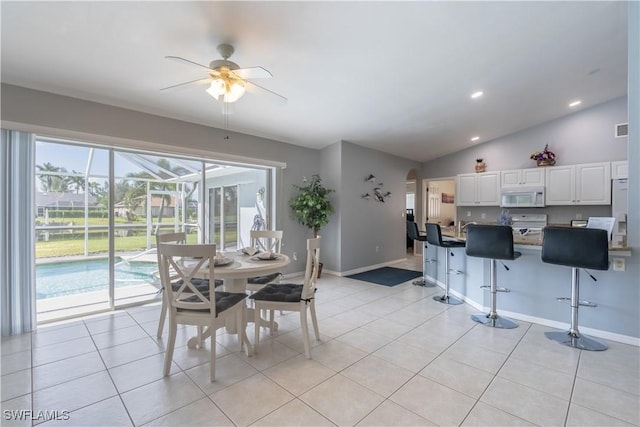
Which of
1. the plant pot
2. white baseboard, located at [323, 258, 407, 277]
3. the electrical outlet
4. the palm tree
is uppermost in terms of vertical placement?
the plant pot

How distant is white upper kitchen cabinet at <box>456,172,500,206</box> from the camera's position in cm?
604

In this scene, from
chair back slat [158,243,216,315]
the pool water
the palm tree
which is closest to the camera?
chair back slat [158,243,216,315]

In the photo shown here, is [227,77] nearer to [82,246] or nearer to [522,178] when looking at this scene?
[82,246]

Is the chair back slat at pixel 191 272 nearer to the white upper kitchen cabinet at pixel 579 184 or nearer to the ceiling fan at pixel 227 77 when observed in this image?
the ceiling fan at pixel 227 77

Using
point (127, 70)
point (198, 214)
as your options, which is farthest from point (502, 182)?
point (127, 70)

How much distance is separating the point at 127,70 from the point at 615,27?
4830mm

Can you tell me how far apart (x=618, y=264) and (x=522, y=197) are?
3.24 m

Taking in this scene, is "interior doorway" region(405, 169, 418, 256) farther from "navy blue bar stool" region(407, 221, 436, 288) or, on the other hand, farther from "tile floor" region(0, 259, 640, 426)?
"tile floor" region(0, 259, 640, 426)

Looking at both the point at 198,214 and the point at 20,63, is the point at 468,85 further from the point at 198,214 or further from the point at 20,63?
the point at 20,63

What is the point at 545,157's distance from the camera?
5422 millimetres

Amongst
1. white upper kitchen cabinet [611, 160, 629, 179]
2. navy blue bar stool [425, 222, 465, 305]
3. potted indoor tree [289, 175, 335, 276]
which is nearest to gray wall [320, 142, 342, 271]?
potted indoor tree [289, 175, 335, 276]

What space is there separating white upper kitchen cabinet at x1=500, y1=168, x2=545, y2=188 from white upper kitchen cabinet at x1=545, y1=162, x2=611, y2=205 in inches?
4.9

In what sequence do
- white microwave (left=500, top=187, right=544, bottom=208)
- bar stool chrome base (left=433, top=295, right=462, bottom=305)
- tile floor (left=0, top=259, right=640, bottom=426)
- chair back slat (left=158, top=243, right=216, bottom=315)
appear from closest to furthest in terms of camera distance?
1. tile floor (left=0, top=259, right=640, bottom=426)
2. chair back slat (left=158, top=243, right=216, bottom=315)
3. bar stool chrome base (left=433, top=295, right=462, bottom=305)
4. white microwave (left=500, top=187, right=544, bottom=208)

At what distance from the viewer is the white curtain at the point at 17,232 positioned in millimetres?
2689
